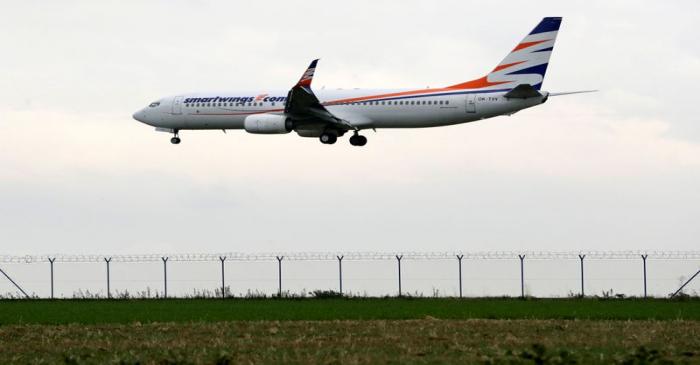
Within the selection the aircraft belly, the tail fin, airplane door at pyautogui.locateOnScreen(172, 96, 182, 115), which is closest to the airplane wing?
the aircraft belly

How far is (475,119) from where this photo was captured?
188ft

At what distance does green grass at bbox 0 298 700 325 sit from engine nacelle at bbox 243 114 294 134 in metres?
16.4

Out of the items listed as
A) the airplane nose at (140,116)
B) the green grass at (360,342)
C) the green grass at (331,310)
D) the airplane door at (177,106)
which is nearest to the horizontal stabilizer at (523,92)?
the green grass at (331,310)

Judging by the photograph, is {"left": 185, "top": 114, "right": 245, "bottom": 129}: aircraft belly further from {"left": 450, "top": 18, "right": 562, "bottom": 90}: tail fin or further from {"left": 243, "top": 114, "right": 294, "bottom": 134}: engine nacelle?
{"left": 450, "top": 18, "right": 562, "bottom": 90}: tail fin

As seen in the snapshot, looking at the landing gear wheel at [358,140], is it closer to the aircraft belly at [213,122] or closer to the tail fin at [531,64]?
the aircraft belly at [213,122]

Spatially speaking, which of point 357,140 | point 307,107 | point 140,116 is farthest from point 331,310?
point 140,116

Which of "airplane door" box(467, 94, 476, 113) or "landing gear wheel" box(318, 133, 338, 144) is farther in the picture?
"landing gear wheel" box(318, 133, 338, 144)

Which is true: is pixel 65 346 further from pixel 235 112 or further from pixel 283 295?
pixel 235 112

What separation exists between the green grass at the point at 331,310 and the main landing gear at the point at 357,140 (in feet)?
62.9

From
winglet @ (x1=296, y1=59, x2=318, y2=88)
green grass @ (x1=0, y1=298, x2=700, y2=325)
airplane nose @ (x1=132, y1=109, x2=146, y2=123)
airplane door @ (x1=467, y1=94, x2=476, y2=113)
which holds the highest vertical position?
winglet @ (x1=296, y1=59, x2=318, y2=88)

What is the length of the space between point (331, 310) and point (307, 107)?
965 inches

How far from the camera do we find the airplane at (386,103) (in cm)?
5666

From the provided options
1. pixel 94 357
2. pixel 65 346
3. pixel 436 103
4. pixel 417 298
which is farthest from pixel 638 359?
pixel 436 103

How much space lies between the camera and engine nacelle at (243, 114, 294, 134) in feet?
193
